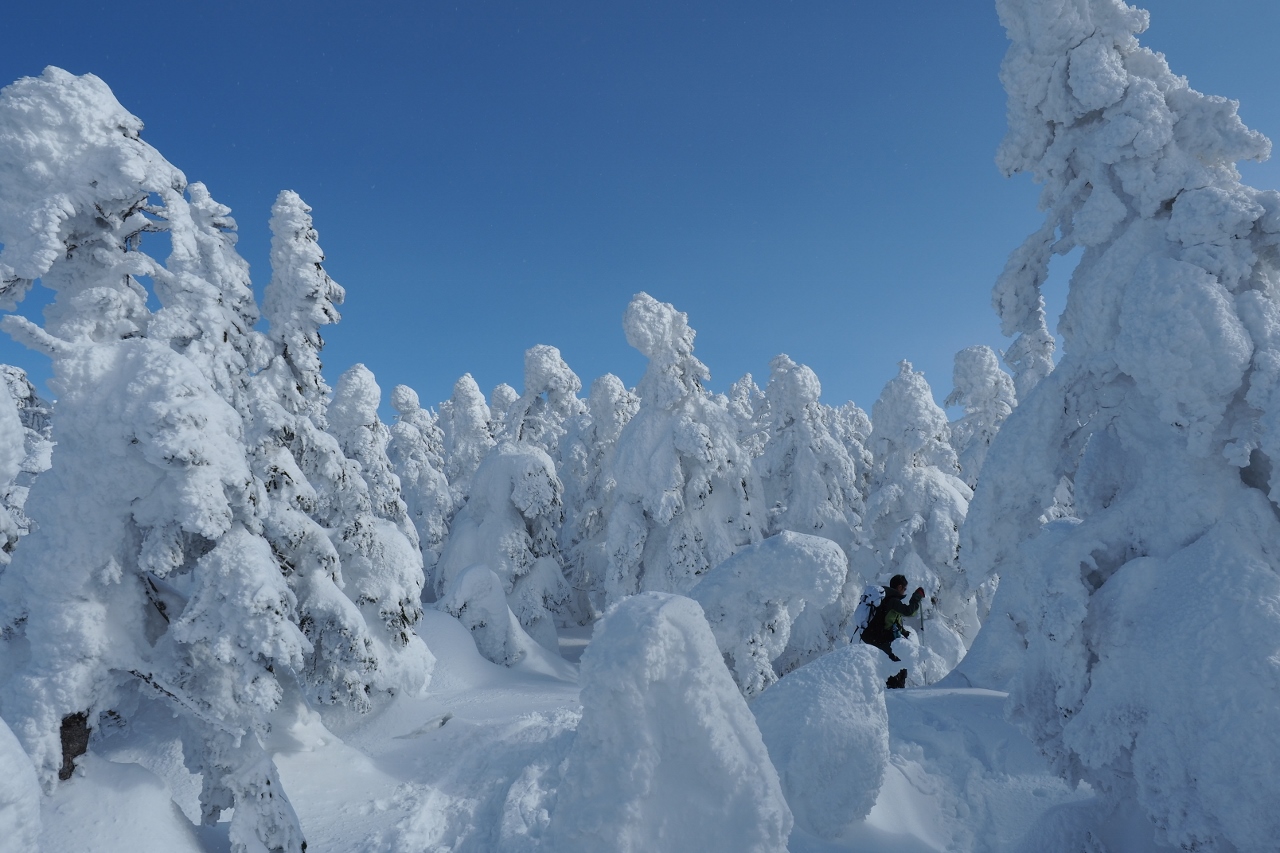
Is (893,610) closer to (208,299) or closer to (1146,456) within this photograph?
(1146,456)

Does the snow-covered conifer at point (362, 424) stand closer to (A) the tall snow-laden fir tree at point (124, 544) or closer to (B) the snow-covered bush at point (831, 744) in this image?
(A) the tall snow-laden fir tree at point (124, 544)

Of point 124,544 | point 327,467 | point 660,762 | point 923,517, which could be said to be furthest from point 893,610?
point 923,517

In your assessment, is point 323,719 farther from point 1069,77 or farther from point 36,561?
point 1069,77

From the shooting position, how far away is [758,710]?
21.9ft

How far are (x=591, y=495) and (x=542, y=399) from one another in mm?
4744

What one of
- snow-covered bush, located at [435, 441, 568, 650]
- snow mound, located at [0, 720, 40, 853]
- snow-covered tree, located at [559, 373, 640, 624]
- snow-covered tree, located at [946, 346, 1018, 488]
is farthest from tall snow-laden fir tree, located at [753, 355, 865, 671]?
snow mound, located at [0, 720, 40, 853]

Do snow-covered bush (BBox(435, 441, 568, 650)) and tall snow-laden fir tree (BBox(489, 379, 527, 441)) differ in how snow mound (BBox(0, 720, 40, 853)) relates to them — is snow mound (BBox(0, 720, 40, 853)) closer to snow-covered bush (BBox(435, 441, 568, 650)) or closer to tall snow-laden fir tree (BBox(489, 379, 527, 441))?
snow-covered bush (BBox(435, 441, 568, 650))

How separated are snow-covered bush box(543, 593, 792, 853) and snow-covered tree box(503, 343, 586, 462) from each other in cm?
2153

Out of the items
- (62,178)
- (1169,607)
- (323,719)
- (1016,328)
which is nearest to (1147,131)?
(1016,328)

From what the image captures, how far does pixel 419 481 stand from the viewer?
102ft

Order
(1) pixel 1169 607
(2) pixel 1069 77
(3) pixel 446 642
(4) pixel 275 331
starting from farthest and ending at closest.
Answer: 1. (3) pixel 446 642
2. (4) pixel 275 331
3. (2) pixel 1069 77
4. (1) pixel 1169 607

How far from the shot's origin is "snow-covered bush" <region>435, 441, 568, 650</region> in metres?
20.9

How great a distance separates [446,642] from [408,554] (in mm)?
3035

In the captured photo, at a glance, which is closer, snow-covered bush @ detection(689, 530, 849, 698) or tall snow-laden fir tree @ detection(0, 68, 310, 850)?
tall snow-laden fir tree @ detection(0, 68, 310, 850)
